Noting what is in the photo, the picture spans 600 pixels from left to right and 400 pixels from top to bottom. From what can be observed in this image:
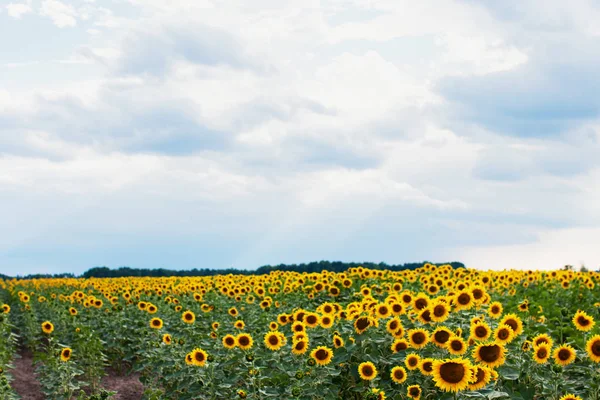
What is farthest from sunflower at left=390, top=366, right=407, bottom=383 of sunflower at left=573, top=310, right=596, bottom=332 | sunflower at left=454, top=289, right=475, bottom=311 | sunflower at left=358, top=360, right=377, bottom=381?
sunflower at left=573, top=310, right=596, bottom=332

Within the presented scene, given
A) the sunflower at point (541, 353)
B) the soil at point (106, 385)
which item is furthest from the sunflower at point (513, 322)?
the soil at point (106, 385)

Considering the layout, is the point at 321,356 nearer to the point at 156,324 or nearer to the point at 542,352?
the point at 542,352

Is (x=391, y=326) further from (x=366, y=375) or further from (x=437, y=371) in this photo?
(x=437, y=371)

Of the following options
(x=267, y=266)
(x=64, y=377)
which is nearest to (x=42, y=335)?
(x=64, y=377)

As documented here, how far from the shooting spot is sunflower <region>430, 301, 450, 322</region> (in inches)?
291

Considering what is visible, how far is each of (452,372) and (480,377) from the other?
41 cm

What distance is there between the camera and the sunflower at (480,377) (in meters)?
5.58

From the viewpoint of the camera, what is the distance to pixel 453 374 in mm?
5504

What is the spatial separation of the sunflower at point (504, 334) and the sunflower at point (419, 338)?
0.93 meters

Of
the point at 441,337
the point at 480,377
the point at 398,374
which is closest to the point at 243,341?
the point at 398,374

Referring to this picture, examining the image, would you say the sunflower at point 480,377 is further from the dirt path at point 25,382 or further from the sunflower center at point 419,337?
the dirt path at point 25,382

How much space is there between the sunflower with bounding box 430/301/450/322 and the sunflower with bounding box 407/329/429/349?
0.47 metres

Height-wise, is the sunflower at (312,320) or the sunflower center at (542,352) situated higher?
the sunflower at (312,320)

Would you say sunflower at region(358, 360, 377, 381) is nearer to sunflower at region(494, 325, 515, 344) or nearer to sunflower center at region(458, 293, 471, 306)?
sunflower at region(494, 325, 515, 344)
